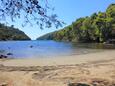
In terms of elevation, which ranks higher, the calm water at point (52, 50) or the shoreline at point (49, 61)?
the shoreline at point (49, 61)

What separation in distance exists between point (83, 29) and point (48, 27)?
132008mm

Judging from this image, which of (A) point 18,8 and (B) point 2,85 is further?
(B) point 2,85

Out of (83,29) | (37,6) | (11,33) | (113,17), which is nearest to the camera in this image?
(37,6)

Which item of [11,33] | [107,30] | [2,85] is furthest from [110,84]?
[107,30]

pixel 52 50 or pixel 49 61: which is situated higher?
pixel 49 61

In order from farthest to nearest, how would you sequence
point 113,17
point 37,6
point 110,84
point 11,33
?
point 113,17 → point 110,84 → point 11,33 → point 37,6

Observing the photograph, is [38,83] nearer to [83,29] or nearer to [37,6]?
[37,6]

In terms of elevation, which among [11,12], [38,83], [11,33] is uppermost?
[11,12]

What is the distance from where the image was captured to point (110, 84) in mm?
15961

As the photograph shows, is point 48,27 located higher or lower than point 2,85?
higher

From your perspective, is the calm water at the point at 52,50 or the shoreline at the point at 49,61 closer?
the shoreline at the point at 49,61

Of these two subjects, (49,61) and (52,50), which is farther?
(52,50)

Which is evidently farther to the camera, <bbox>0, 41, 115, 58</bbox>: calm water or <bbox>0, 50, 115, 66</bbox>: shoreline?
<bbox>0, 41, 115, 58</bbox>: calm water

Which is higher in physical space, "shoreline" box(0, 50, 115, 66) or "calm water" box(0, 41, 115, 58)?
"shoreline" box(0, 50, 115, 66)
